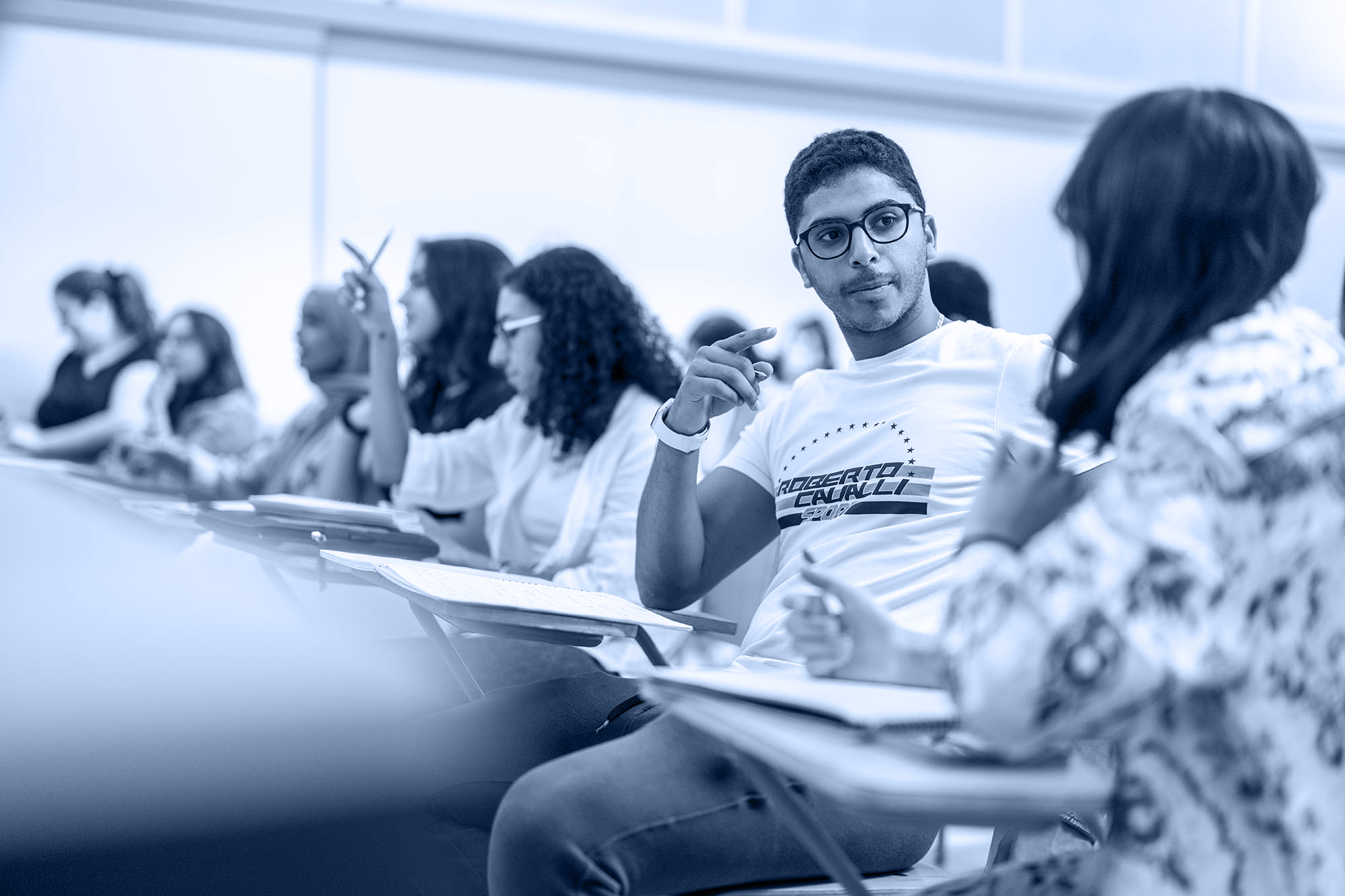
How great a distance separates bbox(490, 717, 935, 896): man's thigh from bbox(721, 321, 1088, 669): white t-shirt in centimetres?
27

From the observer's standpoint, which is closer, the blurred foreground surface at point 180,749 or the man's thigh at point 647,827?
the man's thigh at point 647,827

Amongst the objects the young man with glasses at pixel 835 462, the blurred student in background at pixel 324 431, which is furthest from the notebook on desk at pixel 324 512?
the blurred student in background at pixel 324 431

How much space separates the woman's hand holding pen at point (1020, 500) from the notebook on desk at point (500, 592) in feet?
1.44

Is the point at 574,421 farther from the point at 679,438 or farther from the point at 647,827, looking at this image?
the point at 647,827

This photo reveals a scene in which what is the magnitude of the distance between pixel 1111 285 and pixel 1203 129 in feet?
0.42

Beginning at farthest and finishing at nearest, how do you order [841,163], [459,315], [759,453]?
[459,315] < [759,453] < [841,163]

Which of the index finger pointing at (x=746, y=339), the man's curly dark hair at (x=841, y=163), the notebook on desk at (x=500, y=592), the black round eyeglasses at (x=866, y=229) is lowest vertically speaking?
the notebook on desk at (x=500, y=592)

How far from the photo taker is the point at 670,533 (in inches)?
69.9

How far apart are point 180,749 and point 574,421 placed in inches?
41.9

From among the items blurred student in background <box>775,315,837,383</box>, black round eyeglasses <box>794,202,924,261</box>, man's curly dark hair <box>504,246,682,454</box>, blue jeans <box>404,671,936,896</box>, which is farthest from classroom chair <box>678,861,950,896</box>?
blurred student in background <box>775,315,837,383</box>

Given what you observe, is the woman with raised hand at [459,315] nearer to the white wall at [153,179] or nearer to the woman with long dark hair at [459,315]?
the woman with long dark hair at [459,315]

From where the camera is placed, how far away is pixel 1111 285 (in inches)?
40.4

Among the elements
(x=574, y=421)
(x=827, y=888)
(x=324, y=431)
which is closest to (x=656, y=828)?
(x=827, y=888)

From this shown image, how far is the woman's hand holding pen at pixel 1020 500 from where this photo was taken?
0.98 metres
